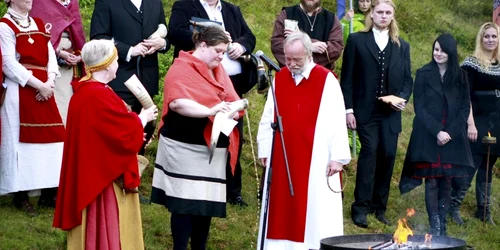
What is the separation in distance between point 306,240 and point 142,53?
7.60 feet

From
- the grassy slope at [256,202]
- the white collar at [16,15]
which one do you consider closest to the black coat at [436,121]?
the grassy slope at [256,202]

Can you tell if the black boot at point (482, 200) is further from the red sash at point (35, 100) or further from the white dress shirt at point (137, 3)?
the red sash at point (35, 100)

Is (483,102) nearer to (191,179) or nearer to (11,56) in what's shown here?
(191,179)

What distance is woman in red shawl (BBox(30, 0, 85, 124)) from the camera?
364 inches

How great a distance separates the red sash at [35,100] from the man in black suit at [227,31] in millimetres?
1206

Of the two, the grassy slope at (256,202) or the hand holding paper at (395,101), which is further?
the hand holding paper at (395,101)

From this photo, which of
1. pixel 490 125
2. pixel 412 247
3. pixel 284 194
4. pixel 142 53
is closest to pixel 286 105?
pixel 284 194

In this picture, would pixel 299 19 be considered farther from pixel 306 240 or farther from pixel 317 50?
pixel 306 240

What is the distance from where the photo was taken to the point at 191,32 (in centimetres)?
923

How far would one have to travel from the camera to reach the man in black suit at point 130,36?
9133mm

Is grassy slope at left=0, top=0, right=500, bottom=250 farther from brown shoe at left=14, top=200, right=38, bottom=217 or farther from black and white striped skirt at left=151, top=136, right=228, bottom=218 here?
black and white striped skirt at left=151, top=136, right=228, bottom=218

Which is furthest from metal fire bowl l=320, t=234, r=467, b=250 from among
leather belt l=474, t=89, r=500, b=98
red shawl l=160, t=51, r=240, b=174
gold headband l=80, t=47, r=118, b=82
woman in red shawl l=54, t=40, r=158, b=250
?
leather belt l=474, t=89, r=500, b=98

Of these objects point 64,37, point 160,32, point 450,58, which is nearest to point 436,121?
point 450,58

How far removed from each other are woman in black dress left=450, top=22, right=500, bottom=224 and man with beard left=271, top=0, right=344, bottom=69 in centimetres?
165
